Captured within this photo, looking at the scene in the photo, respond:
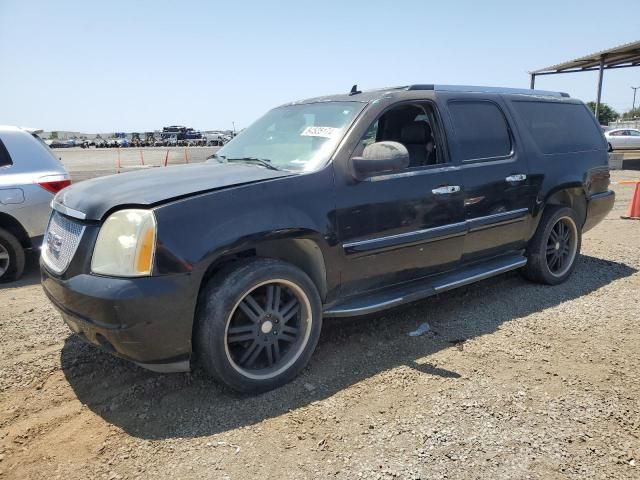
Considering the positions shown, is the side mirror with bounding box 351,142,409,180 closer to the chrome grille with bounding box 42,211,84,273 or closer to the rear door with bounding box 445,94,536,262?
the rear door with bounding box 445,94,536,262

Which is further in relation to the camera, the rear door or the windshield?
the rear door

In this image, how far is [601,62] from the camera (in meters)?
25.7

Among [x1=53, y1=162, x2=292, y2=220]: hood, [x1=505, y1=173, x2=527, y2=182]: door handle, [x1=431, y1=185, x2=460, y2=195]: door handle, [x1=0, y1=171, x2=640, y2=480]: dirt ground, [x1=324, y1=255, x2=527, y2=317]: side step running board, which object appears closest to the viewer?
[x1=0, y1=171, x2=640, y2=480]: dirt ground

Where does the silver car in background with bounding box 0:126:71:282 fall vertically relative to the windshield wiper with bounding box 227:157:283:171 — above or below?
below

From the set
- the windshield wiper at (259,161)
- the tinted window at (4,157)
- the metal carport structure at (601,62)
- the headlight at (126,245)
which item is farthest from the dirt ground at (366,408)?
the metal carport structure at (601,62)

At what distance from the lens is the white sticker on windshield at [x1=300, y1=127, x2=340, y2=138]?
3.52m

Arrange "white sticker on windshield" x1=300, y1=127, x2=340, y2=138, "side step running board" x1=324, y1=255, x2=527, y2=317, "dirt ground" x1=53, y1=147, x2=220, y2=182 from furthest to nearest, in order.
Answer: "dirt ground" x1=53, y1=147, x2=220, y2=182 < "white sticker on windshield" x1=300, y1=127, x2=340, y2=138 < "side step running board" x1=324, y1=255, x2=527, y2=317

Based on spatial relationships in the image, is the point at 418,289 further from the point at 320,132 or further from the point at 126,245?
the point at 126,245

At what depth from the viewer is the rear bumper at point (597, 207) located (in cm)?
538

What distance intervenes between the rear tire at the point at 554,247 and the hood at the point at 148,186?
2.93 m

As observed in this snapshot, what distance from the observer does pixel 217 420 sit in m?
2.77

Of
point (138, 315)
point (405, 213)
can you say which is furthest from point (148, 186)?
point (405, 213)

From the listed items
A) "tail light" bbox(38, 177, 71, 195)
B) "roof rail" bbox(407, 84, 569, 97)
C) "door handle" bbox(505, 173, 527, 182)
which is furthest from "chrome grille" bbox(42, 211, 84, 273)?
"door handle" bbox(505, 173, 527, 182)

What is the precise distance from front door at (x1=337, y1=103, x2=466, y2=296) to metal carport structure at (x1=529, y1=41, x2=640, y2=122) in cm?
2298
